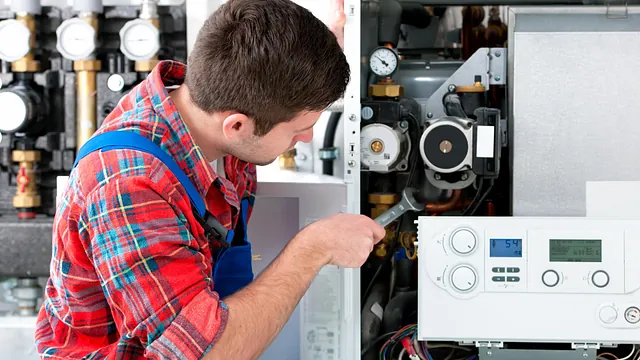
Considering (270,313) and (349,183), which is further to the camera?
(349,183)

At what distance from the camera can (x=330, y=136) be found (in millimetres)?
1812

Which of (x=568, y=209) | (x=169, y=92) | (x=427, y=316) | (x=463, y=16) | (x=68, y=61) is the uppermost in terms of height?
(x=463, y=16)

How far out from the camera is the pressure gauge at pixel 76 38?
1.79m

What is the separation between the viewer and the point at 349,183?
4.49ft

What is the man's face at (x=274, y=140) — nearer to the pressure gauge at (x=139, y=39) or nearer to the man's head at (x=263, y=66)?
the man's head at (x=263, y=66)

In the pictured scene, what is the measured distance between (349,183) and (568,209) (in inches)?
16.2

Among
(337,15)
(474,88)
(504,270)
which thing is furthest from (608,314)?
(337,15)

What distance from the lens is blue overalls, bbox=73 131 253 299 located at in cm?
105

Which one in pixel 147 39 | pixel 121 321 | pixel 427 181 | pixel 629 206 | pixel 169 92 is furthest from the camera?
pixel 147 39

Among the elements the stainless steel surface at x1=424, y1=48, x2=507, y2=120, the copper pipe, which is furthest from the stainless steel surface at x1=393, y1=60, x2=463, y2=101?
the copper pipe

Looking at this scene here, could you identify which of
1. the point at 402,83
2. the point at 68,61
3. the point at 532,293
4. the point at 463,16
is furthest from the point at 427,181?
the point at 68,61

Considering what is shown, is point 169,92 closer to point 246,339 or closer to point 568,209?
point 246,339

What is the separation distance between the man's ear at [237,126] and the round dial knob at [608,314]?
0.69 meters

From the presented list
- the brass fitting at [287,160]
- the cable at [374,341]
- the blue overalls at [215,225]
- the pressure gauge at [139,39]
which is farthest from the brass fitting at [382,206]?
the pressure gauge at [139,39]
